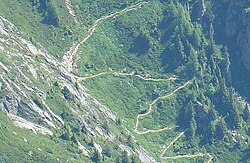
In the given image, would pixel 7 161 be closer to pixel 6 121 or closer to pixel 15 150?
pixel 15 150

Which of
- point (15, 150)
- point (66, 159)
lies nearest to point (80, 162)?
point (66, 159)

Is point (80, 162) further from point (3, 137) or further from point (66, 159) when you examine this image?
point (3, 137)

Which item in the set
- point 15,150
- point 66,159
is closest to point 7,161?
point 15,150

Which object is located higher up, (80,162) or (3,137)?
(3,137)

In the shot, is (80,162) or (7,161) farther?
(80,162)

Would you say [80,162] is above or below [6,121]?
below

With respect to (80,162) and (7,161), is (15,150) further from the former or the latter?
(80,162)

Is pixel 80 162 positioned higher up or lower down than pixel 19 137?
lower down

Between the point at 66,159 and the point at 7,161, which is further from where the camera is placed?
the point at 66,159
